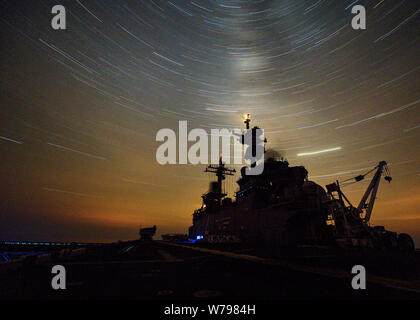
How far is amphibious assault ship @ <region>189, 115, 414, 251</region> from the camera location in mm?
24719

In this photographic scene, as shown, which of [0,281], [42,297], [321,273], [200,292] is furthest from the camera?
[321,273]

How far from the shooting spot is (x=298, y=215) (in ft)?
Answer: 95.8

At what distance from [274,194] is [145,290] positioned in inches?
1294

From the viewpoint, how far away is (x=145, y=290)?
17.2ft

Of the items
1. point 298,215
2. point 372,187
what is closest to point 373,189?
point 372,187

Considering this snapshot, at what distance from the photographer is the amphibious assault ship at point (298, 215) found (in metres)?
24.7

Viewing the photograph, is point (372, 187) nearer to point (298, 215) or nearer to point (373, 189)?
point (373, 189)
